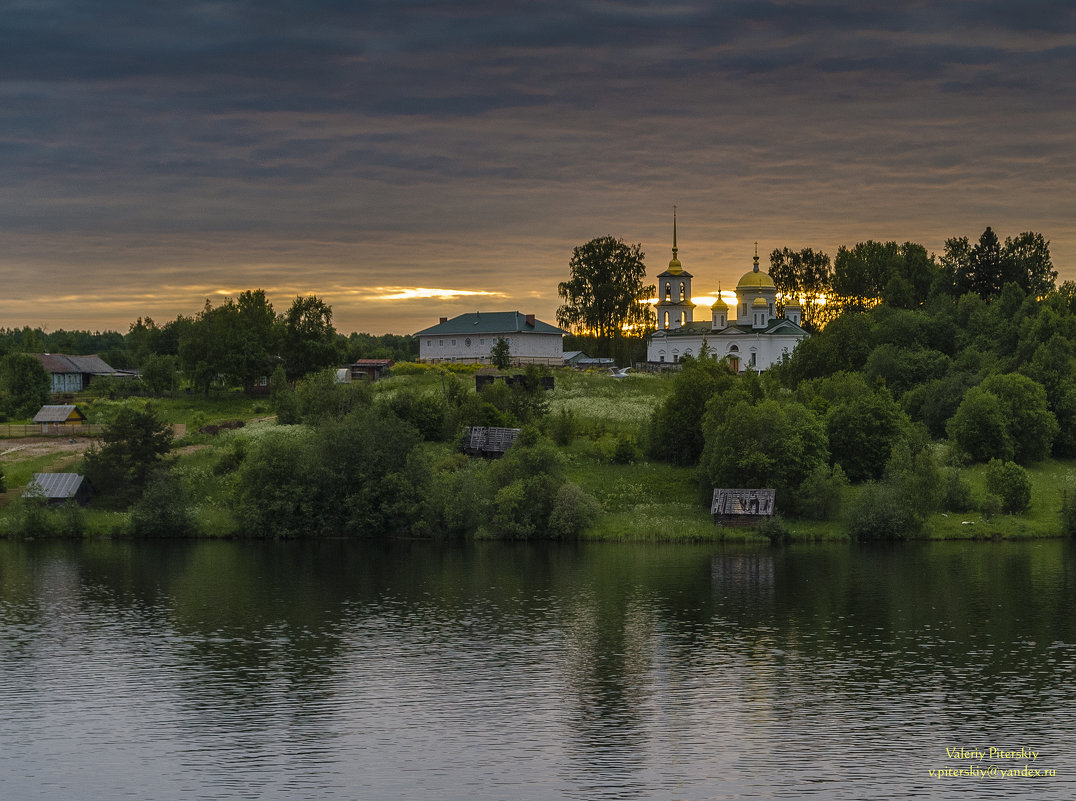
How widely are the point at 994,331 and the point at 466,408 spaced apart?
169 feet

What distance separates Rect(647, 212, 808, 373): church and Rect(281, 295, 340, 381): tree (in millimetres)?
35129

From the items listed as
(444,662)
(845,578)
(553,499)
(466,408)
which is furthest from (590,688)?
(466,408)

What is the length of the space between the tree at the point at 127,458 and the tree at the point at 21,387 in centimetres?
3027

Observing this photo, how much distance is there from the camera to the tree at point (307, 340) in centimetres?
11081

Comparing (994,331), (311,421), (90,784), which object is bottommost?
(90,784)

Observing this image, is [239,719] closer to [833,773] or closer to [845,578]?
[833,773]

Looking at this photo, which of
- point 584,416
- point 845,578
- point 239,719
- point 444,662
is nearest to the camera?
point 239,719

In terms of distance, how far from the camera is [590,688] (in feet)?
116

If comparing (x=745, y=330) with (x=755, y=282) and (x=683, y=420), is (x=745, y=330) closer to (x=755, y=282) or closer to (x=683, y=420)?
(x=755, y=282)

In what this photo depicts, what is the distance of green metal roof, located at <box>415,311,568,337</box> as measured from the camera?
406ft

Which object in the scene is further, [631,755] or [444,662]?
[444,662]

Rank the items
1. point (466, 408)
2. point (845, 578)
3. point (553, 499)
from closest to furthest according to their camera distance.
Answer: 1. point (845, 578)
2. point (553, 499)
3. point (466, 408)

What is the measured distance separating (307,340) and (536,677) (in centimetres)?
7909

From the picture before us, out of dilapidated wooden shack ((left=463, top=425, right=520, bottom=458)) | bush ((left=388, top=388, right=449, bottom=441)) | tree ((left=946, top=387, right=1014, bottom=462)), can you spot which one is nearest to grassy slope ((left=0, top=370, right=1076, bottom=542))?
tree ((left=946, top=387, right=1014, bottom=462))
